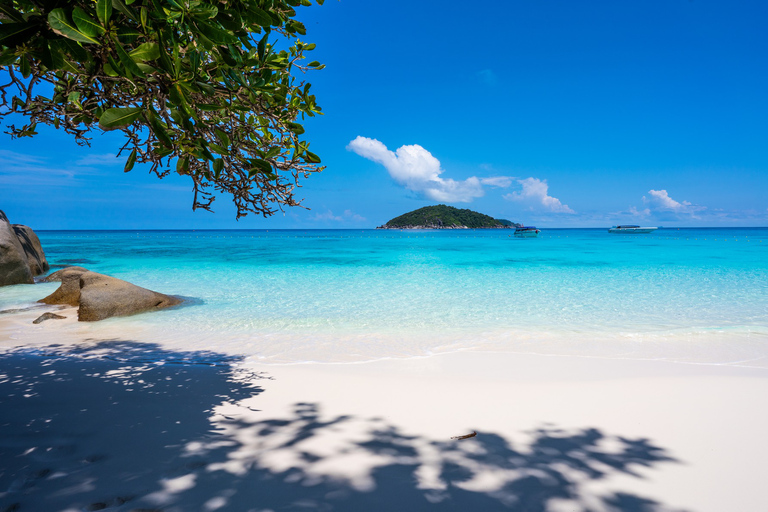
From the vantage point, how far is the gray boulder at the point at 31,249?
55.4ft

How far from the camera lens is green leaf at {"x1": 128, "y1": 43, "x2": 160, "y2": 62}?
1.94m

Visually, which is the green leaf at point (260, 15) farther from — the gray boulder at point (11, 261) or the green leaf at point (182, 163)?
the gray boulder at point (11, 261)

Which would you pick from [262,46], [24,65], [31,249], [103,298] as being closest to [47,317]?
[103,298]

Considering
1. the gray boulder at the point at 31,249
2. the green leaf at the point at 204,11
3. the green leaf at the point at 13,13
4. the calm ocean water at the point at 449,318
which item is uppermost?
the green leaf at the point at 204,11

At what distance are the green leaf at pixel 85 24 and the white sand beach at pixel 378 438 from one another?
280cm

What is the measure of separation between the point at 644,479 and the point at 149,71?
14.0 ft

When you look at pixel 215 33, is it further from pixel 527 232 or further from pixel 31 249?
pixel 527 232

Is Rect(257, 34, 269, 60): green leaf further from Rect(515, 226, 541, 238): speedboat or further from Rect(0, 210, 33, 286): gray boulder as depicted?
Rect(515, 226, 541, 238): speedboat

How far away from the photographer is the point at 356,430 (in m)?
3.70

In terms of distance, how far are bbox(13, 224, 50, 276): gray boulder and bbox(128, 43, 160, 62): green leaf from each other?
2003 centimetres

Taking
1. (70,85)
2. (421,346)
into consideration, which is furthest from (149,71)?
(421,346)

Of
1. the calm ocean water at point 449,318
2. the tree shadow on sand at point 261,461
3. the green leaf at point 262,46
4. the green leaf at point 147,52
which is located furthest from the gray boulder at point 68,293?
the green leaf at point 147,52

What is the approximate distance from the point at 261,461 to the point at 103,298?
7.88m

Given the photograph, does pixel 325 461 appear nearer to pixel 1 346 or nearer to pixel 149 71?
pixel 149 71
